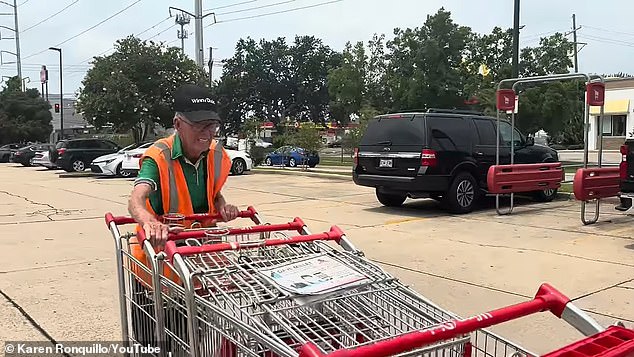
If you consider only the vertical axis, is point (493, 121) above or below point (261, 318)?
above

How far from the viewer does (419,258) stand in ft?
25.2

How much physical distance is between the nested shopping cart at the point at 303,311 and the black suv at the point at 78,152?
25.9 m

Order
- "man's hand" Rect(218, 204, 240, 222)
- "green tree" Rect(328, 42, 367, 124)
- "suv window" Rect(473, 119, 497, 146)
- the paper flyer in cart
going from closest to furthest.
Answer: the paper flyer in cart, "man's hand" Rect(218, 204, 240, 222), "suv window" Rect(473, 119, 497, 146), "green tree" Rect(328, 42, 367, 124)

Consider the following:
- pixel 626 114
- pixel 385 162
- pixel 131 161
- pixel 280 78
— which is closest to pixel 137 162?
pixel 131 161

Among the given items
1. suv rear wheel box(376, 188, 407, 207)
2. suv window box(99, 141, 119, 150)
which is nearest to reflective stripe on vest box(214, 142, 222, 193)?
suv rear wheel box(376, 188, 407, 207)

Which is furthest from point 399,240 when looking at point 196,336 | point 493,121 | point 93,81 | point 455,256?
point 93,81

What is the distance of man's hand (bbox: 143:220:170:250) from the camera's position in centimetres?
290

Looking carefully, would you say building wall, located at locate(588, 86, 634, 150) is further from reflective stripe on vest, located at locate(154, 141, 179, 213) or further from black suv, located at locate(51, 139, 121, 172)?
reflective stripe on vest, located at locate(154, 141, 179, 213)

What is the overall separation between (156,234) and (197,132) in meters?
0.66

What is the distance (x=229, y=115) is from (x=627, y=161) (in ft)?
257

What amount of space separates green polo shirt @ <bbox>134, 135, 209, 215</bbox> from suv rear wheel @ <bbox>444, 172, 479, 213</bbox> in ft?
28.0

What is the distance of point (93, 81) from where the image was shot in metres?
30.0

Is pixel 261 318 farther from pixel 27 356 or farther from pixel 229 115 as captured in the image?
pixel 229 115

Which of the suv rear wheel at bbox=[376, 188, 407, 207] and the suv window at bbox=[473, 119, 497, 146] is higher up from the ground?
the suv window at bbox=[473, 119, 497, 146]
